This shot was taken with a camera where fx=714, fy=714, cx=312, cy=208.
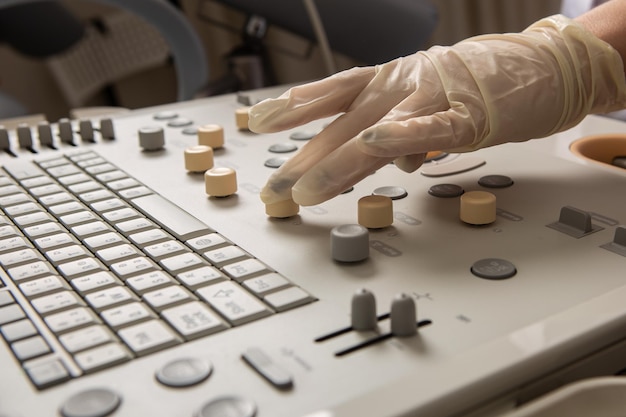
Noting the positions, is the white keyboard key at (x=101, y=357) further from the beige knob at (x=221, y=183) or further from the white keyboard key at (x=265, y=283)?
the beige knob at (x=221, y=183)

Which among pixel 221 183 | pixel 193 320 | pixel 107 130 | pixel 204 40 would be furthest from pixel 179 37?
pixel 204 40

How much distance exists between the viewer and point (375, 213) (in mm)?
534

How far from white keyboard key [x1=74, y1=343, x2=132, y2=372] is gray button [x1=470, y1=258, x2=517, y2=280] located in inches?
8.8

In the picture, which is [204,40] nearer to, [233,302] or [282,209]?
[282,209]

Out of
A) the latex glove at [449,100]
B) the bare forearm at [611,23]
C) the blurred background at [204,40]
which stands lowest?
the blurred background at [204,40]

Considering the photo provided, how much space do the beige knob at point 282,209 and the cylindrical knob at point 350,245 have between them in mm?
93

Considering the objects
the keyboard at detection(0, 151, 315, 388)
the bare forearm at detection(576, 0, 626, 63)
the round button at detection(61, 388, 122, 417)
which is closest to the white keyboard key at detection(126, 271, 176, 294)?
the keyboard at detection(0, 151, 315, 388)

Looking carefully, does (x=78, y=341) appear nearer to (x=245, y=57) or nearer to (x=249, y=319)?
(x=249, y=319)

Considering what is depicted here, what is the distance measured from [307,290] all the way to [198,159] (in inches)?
10.8

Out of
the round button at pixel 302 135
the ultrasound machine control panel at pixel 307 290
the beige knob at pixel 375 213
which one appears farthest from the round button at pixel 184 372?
the round button at pixel 302 135

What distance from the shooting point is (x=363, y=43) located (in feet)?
4.48

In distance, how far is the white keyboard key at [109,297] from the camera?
430 mm

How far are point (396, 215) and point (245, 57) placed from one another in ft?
3.60

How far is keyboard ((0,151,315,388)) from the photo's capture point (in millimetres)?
393
